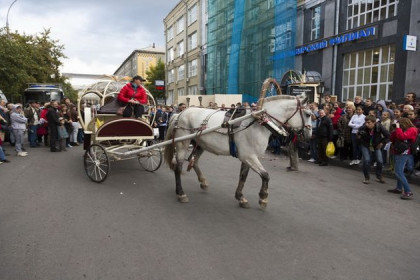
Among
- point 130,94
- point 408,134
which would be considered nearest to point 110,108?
point 130,94

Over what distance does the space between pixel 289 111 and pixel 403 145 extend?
2624mm

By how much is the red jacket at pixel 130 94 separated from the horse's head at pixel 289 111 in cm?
321

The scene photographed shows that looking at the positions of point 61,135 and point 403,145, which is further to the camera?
point 61,135

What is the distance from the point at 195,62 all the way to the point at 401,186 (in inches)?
1282

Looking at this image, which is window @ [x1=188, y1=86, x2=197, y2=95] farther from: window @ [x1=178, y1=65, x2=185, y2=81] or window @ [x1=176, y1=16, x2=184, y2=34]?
window @ [x1=176, y1=16, x2=184, y2=34]

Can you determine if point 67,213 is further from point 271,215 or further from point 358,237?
point 358,237

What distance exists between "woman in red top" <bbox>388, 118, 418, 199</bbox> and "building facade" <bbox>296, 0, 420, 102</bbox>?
28.9ft

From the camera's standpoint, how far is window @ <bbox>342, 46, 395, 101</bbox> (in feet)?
48.1

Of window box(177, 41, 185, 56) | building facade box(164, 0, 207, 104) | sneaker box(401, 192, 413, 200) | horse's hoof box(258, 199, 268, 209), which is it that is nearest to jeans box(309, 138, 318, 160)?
sneaker box(401, 192, 413, 200)

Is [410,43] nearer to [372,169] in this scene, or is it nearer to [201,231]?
[372,169]

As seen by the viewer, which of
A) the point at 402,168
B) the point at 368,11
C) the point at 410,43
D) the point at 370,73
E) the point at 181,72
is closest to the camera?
the point at 402,168

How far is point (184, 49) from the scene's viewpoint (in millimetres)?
40250

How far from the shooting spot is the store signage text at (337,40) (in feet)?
50.0

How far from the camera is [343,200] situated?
586 centimetres
